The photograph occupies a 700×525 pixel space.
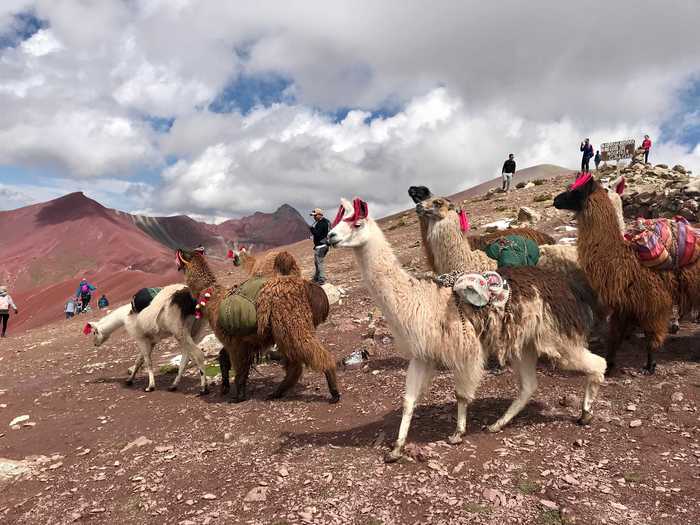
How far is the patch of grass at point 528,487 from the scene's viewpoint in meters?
3.35

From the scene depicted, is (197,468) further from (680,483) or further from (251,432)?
(680,483)

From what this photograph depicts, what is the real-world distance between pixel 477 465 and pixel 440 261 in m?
2.75

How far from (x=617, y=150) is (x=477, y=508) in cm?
2861

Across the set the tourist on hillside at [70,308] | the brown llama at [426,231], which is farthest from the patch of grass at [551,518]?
the tourist on hillside at [70,308]

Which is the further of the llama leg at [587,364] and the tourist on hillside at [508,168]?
the tourist on hillside at [508,168]

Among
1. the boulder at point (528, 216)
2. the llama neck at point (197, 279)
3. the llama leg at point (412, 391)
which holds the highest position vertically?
the boulder at point (528, 216)

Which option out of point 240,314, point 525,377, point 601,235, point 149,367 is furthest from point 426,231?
point 149,367

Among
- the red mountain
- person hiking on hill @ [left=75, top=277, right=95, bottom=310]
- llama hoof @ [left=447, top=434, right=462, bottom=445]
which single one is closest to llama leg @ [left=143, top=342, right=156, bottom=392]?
llama hoof @ [left=447, top=434, right=462, bottom=445]

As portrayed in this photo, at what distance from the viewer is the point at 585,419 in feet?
14.3

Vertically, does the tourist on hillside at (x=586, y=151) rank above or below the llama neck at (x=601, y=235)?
above

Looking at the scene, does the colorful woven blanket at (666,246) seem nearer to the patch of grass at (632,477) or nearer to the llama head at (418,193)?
the llama head at (418,193)

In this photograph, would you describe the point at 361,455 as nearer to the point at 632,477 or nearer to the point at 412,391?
the point at 412,391

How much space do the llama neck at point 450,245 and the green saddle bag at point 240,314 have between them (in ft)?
9.01

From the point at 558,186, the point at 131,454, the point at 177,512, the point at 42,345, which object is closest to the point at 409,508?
the point at 177,512
